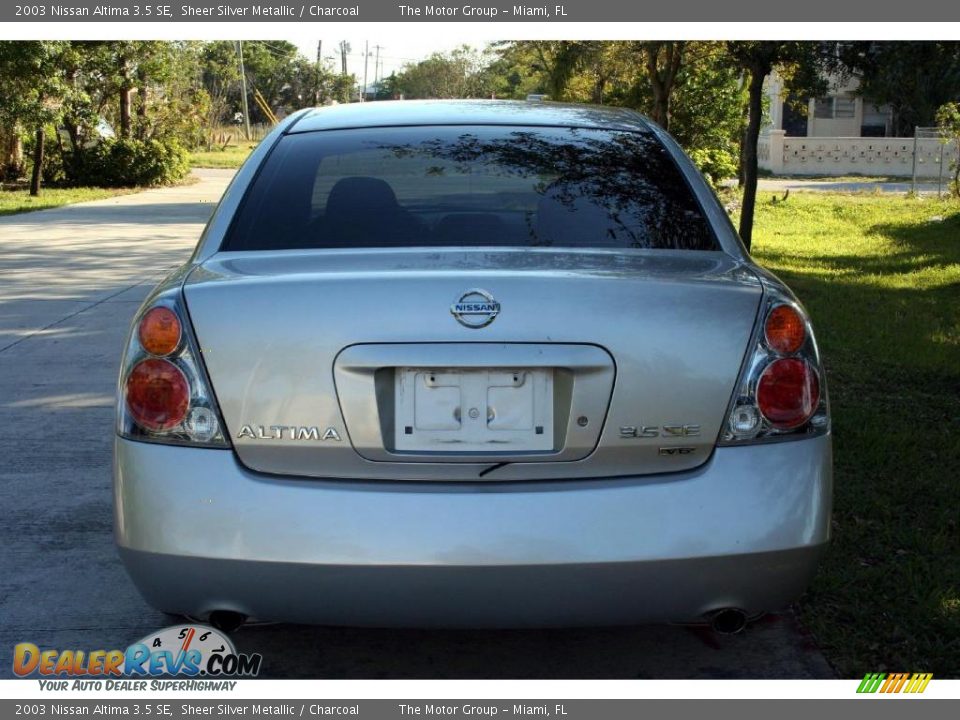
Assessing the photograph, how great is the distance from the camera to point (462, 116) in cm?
402

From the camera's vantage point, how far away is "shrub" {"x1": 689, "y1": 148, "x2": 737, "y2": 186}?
23.0 m

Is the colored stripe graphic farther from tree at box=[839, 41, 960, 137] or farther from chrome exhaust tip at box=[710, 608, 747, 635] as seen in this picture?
tree at box=[839, 41, 960, 137]

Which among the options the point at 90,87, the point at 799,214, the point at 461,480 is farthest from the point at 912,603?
the point at 90,87

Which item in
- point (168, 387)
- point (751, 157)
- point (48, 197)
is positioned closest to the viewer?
point (168, 387)

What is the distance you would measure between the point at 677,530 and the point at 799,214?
19.8 meters

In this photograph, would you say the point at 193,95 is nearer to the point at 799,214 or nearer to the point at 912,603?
the point at 799,214

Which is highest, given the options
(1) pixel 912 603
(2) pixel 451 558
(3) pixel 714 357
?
(3) pixel 714 357

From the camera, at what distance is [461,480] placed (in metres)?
2.73

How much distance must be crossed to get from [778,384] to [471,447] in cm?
77

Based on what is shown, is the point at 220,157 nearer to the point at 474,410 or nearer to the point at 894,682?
the point at 894,682

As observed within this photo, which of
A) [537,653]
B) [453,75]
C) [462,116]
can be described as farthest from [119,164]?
[453,75]

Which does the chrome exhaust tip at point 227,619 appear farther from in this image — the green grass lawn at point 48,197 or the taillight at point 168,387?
the green grass lawn at point 48,197

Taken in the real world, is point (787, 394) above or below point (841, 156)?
below

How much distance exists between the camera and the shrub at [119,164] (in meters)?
27.0
